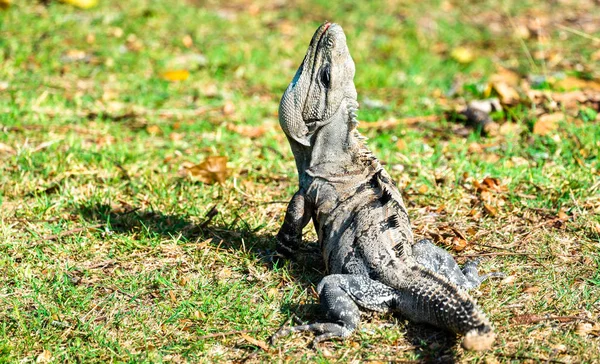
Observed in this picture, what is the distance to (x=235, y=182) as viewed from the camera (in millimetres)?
5742

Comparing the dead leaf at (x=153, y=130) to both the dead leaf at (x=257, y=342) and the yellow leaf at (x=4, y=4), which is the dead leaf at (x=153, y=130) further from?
the yellow leaf at (x=4, y=4)

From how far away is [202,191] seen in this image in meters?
5.68

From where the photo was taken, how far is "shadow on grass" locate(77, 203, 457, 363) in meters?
3.77

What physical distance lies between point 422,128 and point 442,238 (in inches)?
99.0

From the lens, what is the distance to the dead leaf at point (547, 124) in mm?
6551

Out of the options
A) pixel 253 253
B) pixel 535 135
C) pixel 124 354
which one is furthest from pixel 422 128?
pixel 124 354

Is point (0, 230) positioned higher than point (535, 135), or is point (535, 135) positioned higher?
point (535, 135)

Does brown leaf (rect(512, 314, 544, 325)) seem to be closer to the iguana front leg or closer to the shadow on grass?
the shadow on grass

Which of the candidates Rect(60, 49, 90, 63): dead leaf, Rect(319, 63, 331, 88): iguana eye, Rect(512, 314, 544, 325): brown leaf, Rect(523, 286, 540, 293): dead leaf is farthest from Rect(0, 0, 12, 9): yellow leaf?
Rect(512, 314, 544, 325): brown leaf

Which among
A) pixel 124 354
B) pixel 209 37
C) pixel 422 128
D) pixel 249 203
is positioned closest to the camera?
pixel 124 354

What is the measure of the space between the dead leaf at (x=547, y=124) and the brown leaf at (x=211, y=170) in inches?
113

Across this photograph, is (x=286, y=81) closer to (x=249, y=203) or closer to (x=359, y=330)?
(x=249, y=203)

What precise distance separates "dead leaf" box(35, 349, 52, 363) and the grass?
15mm

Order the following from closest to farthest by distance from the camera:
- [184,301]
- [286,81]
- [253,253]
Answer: [184,301], [253,253], [286,81]
